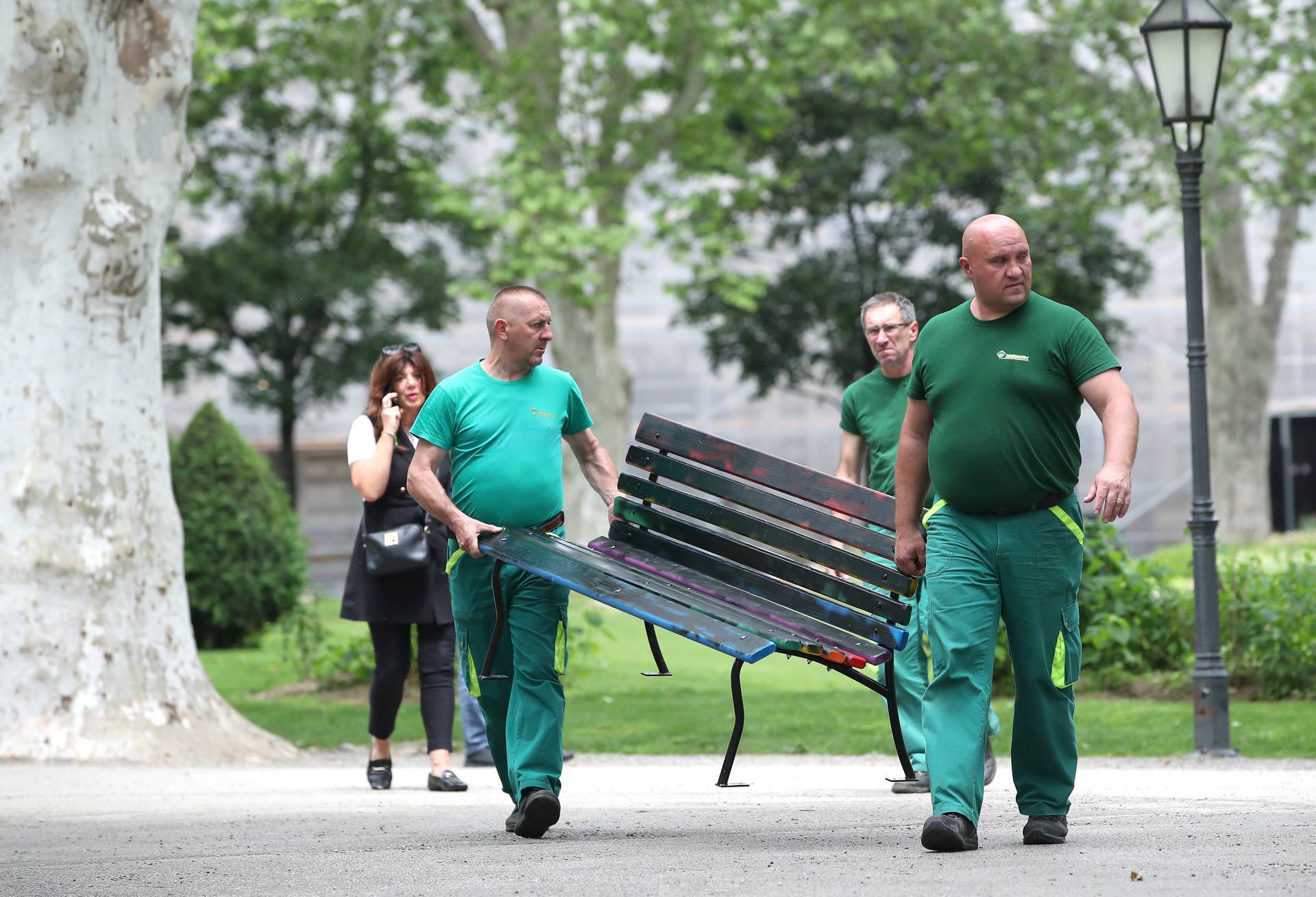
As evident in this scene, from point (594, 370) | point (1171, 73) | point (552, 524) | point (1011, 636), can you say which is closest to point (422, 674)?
point (552, 524)

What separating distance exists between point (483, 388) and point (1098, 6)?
18.8 metres

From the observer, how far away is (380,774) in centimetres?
786

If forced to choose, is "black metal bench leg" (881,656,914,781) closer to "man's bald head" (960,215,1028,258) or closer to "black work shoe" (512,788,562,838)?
"black work shoe" (512,788,562,838)

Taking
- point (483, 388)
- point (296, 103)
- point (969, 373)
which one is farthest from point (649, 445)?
point (296, 103)

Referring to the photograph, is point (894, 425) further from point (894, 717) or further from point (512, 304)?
point (512, 304)

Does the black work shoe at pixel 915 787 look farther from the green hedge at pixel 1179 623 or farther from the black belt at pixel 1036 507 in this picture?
the green hedge at pixel 1179 623

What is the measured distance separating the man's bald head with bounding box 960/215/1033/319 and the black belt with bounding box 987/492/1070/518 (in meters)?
0.55

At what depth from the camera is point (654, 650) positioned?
20.0ft

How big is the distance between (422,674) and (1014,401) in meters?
3.68

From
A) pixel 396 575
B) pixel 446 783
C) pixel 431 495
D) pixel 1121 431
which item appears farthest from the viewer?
pixel 396 575

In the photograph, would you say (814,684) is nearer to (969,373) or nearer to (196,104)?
(969,373)

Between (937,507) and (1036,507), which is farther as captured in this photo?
(937,507)

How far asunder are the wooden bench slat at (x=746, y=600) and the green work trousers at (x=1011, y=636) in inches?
9.6

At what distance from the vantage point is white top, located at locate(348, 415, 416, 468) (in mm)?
7734
